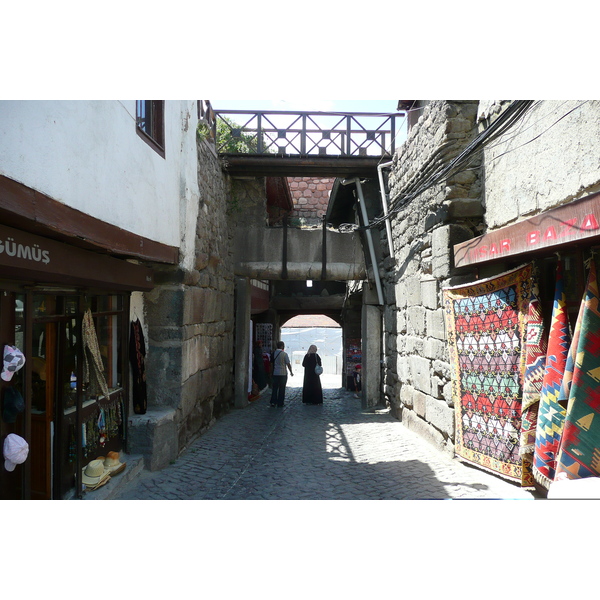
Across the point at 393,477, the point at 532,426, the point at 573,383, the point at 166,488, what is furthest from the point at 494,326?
the point at 166,488

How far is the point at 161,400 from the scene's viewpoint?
18.2 feet

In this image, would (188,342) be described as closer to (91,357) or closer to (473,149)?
(91,357)

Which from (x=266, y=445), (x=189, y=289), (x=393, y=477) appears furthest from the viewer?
(x=266, y=445)

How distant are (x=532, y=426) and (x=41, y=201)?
144 inches

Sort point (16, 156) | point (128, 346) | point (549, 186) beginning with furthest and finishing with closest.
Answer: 1. point (128, 346)
2. point (549, 186)
3. point (16, 156)

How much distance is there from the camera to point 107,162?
3.80m

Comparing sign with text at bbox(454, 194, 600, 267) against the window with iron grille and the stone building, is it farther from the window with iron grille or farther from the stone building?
the window with iron grille

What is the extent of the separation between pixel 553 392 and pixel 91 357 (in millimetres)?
3560

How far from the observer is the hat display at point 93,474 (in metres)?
4.10

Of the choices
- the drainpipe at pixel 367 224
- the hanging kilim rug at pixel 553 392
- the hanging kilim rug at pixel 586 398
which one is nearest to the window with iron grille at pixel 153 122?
the hanging kilim rug at pixel 553 392

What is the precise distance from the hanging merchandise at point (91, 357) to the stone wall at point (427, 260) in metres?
3.33

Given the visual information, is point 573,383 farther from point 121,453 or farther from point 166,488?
point 121,453

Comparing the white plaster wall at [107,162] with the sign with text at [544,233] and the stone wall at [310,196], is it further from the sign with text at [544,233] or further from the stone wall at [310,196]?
the stone wall at [310,196]

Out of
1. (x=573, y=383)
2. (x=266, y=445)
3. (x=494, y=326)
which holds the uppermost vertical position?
(x=494, y=326)
